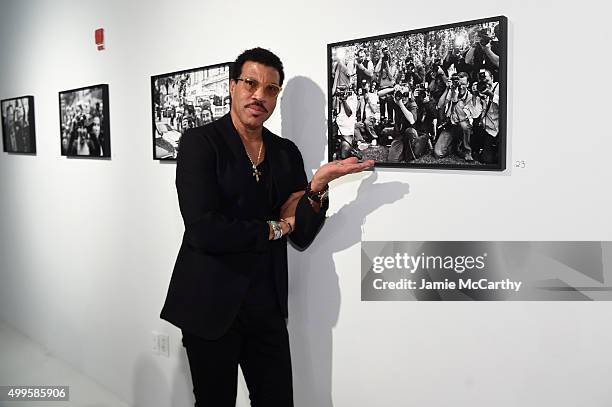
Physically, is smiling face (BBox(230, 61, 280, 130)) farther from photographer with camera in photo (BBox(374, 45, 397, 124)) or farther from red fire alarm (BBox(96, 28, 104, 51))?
red fire alarm (BBox(96, 28, 104, 51))

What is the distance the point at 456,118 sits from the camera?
172 cm

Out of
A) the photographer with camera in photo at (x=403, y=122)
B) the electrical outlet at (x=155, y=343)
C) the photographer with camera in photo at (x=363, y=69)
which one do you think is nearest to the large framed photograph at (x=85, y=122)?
the electrical outlet at (x=155, y=343)

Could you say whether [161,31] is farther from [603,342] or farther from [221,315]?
[603,342]

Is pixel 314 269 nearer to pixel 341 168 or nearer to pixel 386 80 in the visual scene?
pixel 341 168

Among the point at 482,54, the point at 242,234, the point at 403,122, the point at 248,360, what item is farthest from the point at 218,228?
the point at 482,54

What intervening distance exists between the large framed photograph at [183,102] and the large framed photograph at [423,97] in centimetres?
61

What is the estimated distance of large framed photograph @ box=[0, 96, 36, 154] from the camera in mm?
3885

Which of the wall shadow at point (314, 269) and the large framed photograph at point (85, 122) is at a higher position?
the large framed photograph at point (85, 122)

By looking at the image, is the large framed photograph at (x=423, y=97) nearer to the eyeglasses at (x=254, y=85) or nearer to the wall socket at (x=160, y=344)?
the eyeglasses at (x=254, y=85)

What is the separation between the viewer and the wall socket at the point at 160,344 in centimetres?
282

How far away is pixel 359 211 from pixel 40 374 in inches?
103

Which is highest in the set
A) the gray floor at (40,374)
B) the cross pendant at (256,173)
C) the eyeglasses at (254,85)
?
the eyeglasses at (254,85)

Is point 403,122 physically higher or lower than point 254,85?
lower

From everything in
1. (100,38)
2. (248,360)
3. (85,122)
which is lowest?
(248,360)
